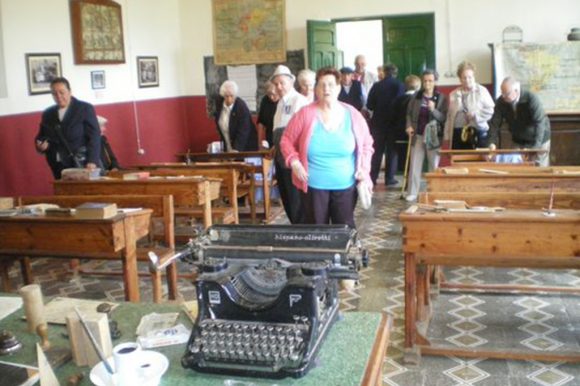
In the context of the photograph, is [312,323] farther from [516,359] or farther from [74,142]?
[74,142]

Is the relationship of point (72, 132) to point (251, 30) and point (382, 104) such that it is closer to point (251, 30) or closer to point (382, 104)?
point (382, 104)

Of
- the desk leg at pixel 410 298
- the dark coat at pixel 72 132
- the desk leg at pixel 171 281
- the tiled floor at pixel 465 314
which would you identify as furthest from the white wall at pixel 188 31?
the desk leg at pixel 410 298

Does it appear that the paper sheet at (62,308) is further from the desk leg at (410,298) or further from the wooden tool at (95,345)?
the desk leg at (410,298)

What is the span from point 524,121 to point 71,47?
224 inches

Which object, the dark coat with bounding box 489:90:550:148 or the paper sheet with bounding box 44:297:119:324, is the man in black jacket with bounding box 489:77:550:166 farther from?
the paper sheet with bounding box 44:297:119:324

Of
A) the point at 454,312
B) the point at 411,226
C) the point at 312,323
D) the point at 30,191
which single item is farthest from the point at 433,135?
the point at 312,323

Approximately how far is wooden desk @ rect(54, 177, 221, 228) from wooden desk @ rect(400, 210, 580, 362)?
227 cm

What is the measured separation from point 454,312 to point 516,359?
0.88m

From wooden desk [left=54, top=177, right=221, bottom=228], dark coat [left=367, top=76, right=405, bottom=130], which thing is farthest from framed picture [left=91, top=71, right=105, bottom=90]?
dark coat [left=367, top=76, right=405, bottom=130]

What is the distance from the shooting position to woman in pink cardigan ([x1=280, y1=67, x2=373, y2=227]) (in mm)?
4605

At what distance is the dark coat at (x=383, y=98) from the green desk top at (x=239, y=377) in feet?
24.6

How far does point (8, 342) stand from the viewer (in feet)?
6.84

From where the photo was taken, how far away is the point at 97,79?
944 centimetres

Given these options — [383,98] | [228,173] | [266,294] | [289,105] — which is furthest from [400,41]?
[266,294]
